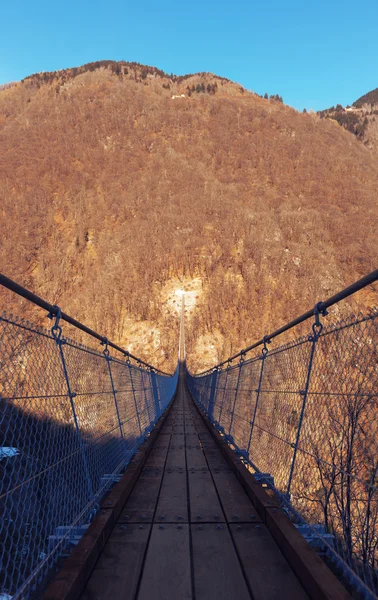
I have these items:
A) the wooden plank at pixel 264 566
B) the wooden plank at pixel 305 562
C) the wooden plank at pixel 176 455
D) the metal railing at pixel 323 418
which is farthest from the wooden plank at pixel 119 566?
the wooden plank at pixel 176 455

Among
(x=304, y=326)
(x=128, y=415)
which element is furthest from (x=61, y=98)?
(x=128, y=415)

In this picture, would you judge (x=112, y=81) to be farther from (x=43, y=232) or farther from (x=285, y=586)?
(x=285, y=586)

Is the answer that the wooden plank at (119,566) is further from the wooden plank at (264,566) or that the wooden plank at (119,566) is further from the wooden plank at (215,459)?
the wooden plank at (215,459)

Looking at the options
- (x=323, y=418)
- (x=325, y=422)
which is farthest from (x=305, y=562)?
(x=325, y=422)

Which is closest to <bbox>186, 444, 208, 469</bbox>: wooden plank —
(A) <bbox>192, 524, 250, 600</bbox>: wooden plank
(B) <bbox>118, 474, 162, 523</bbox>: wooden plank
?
(B) <bbox>118, 474, 162, 523</bbox>: wooden plank

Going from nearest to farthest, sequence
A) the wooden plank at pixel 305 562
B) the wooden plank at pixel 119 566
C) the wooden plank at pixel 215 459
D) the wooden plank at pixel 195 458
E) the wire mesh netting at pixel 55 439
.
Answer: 1. the wooden plank at pixel 305 562
2. the wooden plank at pixel 119 566
3. the wire mesh netting at pixel 55 439
4. the wooden plank at pixel 215 459
5. the wooden plank at pixel 195 458

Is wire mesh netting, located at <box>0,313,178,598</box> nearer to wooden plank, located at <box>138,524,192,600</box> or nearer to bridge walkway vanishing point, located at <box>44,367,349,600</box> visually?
bridge walkway vanishing point, located at <box>44,367,349,600</box>

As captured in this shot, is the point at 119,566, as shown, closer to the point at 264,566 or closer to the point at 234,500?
the point at 264,566
